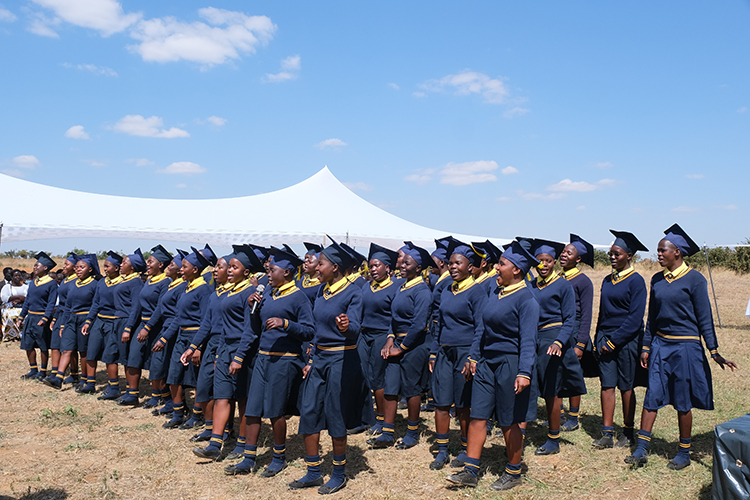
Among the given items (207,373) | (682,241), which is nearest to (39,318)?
(207,373)

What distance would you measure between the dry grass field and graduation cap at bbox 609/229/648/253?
7.10ft

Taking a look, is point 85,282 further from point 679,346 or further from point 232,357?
point 679,346

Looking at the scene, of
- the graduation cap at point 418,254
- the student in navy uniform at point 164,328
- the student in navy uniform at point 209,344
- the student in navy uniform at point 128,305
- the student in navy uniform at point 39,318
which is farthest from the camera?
the student in navy uniform at point 39,318

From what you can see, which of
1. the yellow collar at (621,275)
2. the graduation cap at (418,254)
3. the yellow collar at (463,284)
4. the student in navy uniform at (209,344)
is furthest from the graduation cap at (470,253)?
the student in navy uniform at (209,344)

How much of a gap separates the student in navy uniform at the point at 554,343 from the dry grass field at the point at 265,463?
1.66 ft

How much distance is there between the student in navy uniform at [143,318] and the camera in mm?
7785

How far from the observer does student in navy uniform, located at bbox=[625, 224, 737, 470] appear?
532cm

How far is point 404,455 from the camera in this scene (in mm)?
6023

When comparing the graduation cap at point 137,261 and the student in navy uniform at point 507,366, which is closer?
the student in navy uniform at point 507,366

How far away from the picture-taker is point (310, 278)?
7539mm

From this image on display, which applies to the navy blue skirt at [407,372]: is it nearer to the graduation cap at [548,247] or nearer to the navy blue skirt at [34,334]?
the graduation cap at [548,247]

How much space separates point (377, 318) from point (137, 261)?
4143 millimetres

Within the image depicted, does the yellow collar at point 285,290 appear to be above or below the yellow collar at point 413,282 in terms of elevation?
below

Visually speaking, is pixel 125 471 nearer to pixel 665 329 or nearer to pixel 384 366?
pixel 384 366
